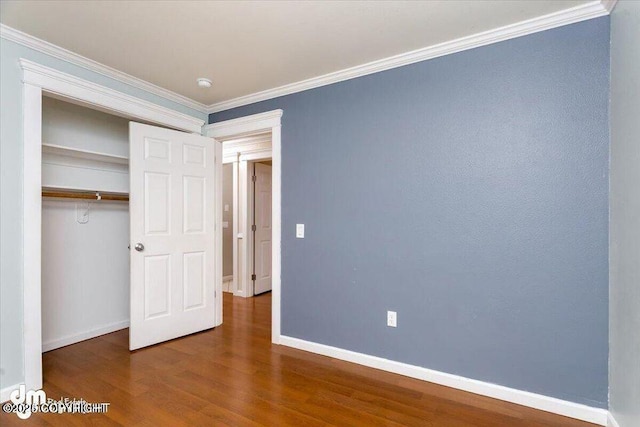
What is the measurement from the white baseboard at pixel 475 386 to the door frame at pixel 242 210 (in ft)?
7.24

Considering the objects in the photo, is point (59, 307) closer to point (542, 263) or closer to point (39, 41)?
point (39, 41)

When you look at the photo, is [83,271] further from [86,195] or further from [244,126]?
[244,126]

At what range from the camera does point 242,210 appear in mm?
4855

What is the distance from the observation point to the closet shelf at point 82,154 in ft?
8.82

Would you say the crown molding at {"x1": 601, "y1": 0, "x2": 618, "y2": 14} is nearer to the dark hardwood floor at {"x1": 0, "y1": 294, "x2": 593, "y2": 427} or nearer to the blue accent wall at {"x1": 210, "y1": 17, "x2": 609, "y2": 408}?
the blue accent wall at {"x1": 210, "y1": 17, "x2": 609, "y2": 408}

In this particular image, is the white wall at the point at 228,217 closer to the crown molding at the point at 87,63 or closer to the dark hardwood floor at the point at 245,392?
the crown molding at the point at 87,63

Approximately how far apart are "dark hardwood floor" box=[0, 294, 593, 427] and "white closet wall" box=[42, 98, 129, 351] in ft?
1.07

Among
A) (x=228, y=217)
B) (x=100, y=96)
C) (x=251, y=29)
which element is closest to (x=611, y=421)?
(x=251, y=29)

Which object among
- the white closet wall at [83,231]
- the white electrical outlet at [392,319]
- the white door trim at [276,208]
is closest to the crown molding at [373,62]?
the white door trim at [276,208]

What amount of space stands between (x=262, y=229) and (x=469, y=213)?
3.53 meters

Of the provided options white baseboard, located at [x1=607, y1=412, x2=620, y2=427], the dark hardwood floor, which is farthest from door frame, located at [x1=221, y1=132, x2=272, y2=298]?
white baseboard, located at [x1=607, y1=412, x2=620, y2=427]

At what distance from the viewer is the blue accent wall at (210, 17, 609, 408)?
1.90 metres

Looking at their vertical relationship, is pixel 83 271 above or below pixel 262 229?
below
